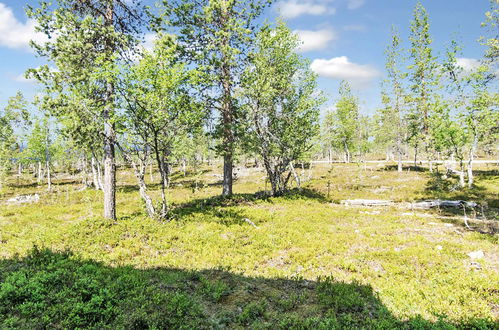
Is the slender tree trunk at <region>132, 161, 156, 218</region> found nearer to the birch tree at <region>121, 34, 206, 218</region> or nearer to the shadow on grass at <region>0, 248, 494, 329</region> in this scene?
the birch tree at <region>121, 34, 206, 218</region>

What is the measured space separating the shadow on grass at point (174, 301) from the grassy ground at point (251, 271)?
0.03 meters

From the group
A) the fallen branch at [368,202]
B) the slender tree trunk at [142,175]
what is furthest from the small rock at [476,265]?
the slender tree trunk at [142,175]

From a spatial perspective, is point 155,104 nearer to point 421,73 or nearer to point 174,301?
point 174,301

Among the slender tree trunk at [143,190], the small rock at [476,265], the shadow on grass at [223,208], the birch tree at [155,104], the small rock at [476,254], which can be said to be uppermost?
the birch tree at [155,104]

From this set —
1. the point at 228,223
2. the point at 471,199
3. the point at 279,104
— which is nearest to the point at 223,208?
the point at 228,223

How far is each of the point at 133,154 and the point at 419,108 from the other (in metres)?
35.0

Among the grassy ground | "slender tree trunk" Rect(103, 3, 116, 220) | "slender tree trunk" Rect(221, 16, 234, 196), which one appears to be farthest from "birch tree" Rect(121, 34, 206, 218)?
"slender tree trunk" Rect(221, 16, 234, 196)

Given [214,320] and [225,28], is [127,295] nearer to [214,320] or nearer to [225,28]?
[214,320]

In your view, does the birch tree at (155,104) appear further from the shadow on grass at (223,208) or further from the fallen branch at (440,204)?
the fallen branch at (440,204)

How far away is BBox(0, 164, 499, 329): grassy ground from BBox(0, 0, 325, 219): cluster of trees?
324 cm

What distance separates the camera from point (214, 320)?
6.45m

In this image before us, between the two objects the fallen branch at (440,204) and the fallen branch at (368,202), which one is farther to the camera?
the fallen branch at (368,202)

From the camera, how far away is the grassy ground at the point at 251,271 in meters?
6.45

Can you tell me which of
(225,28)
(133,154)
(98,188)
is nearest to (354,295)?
(133,154)
